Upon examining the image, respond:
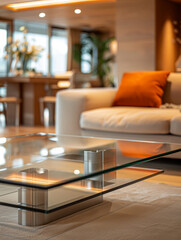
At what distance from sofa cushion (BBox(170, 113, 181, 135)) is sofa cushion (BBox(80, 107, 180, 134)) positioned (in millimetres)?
43

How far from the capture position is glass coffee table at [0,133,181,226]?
1.78 m

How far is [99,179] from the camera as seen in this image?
2.20m

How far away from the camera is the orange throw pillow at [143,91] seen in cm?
416

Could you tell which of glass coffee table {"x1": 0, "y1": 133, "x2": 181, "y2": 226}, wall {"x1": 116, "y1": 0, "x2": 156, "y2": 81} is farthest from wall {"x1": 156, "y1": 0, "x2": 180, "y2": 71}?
glass coffee table {"x1": 0, "y1": 133, "x2": 181, "y2": 226}

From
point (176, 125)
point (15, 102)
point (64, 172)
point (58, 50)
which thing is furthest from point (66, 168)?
point (58, 50)

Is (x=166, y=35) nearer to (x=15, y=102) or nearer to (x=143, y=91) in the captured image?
(x=143, y=91)

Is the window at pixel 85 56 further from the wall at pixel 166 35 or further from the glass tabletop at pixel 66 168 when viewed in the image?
the glass tabletop at pixel 66 168

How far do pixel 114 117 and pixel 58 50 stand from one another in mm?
8483

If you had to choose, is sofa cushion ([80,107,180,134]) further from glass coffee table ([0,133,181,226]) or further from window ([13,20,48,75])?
window ([13,20,48,75])

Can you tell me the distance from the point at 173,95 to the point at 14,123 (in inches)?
143

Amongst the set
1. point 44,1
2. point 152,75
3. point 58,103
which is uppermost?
point 44,1

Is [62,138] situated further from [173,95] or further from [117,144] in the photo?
[173,95]

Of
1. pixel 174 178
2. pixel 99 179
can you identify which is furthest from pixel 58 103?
pixel 99 179

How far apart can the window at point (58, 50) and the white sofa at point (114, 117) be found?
751 cm
